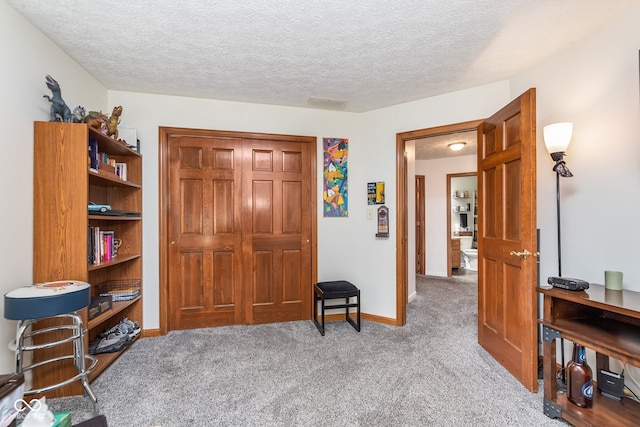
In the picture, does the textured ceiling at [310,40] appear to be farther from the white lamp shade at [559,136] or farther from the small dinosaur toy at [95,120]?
the white lamp shade at [559,136]

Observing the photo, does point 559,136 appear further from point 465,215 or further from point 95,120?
point 465,215

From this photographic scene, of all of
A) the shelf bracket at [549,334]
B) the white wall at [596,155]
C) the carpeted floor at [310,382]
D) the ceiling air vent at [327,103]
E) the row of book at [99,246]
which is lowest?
the carpeted floor at [310,382]

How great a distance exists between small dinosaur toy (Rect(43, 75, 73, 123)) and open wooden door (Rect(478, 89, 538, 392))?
3.07 meters

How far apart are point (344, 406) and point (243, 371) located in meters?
0.84

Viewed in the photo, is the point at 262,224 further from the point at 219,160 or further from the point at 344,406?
the point at 344,406

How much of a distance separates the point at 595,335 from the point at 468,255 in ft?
17.4

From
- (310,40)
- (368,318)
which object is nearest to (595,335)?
(368,318)

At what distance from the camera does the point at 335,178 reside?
11.0 feet

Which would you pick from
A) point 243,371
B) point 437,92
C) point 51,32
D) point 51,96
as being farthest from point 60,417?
point 437,92

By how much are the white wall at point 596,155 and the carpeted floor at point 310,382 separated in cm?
101

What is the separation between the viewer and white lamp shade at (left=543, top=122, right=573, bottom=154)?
6.20ft

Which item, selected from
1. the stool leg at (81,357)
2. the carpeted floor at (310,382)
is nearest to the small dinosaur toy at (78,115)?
the stool leg at (81,357)

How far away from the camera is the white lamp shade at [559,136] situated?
1889 millimetres

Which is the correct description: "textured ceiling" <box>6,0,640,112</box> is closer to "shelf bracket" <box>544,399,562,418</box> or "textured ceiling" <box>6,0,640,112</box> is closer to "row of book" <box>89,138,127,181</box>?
"row of book" <box>89,138,127,181</box>
